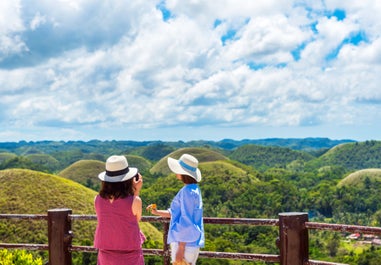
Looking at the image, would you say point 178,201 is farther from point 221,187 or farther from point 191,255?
point 221,187

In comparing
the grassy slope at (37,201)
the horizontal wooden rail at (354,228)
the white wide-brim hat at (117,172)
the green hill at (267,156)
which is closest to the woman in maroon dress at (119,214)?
the white wide-brim hat at (117,172)

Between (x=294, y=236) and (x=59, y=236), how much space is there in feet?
8.51

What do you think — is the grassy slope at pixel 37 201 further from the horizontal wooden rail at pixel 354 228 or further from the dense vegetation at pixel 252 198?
the horizontal wooden rail at pixel 354 228

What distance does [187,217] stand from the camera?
14.4 ft

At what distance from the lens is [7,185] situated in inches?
1969

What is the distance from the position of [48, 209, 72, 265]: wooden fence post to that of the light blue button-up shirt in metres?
1.77

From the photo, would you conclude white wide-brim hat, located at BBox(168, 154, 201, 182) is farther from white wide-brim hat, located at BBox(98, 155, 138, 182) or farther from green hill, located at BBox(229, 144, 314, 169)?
green hill, located at BBox(229, 144, 314, 169)

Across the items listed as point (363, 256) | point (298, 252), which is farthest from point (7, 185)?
point (298, 252)

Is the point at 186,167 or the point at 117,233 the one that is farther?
the point at 186,167

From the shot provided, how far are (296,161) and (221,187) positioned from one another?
318ft

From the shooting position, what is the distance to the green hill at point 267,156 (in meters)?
175

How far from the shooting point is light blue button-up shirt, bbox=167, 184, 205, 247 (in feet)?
14.4

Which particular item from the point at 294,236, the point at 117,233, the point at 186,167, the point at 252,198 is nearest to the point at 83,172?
the point at 252,198

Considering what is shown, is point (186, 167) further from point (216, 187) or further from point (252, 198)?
point (216, 187)
